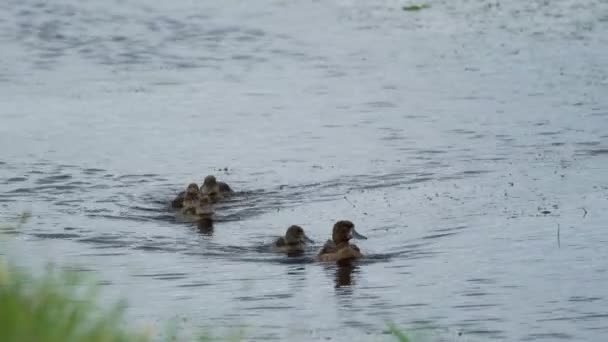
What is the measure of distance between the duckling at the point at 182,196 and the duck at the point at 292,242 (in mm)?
2151

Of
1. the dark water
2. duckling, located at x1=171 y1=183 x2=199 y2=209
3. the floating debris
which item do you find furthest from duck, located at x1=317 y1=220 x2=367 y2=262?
the floating debris

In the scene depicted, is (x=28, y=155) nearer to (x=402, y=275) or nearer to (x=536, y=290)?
(x=402, y=275)

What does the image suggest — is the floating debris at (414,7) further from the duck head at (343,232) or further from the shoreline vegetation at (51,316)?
the shoreline vegetation at (51,316)

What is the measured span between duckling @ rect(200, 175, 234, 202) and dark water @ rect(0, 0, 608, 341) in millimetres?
154

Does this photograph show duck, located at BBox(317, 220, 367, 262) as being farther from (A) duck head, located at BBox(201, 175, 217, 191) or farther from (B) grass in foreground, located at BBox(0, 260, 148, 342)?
(B) grass in foreground, located at BBox(0, 260, 148, 342)

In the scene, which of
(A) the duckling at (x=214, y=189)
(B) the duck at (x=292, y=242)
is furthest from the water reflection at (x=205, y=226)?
(B) the duck at (x=292, y=242)

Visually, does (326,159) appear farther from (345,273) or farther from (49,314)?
(49,314)

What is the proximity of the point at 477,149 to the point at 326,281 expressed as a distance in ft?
21.2

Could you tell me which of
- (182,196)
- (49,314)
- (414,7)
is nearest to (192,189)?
(182,196)

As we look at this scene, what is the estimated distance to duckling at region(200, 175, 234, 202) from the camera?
17516mm

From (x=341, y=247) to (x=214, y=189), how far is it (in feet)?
11.0

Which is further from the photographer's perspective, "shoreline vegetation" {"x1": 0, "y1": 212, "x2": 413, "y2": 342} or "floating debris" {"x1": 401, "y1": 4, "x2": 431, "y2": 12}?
"floating debris" {"x1": 401, "y1": 4, "x2": 431, "y2": 12}

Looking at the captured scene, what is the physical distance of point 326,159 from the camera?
64.9 ft

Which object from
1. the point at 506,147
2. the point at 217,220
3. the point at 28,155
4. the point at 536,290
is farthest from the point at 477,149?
the point at 536,290
